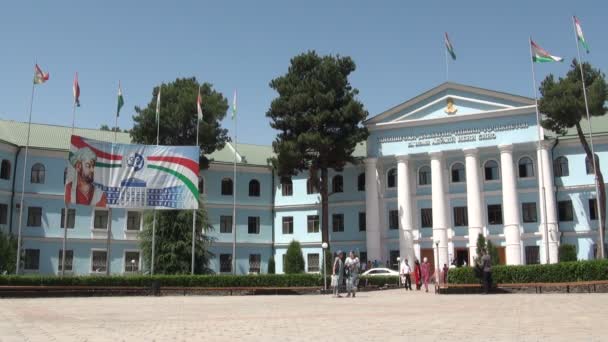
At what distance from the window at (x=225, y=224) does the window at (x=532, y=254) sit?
73.4 feet

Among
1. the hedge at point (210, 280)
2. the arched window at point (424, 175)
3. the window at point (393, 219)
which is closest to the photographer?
the hedge at point (210, 280)

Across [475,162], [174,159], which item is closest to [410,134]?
[475,162]

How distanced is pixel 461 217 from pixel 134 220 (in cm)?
2429

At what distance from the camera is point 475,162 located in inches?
1660

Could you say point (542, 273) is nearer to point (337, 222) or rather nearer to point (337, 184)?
point (337, 222)

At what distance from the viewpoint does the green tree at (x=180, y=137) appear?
1555 inches

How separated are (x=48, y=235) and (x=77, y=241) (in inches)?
80.4

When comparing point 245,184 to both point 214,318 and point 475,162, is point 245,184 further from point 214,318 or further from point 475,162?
point 214,318

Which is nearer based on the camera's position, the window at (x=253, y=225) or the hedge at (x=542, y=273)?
the hedge at (x=542, y=273)

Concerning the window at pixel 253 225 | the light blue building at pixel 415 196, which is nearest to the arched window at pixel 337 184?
the light blue building at pixel 415 196

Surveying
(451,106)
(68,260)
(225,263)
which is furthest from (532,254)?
(68,260)

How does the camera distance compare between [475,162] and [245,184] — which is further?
[245,184]

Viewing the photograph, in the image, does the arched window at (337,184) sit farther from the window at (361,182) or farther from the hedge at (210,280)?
the hedge at (210,280)

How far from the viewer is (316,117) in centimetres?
4147
